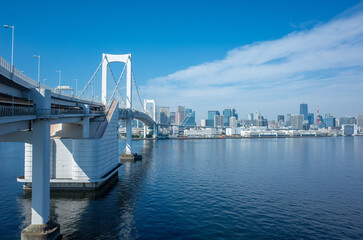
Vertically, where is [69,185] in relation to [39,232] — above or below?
above

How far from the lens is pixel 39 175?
1097 cm

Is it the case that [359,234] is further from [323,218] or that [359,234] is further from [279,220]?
[279,220]

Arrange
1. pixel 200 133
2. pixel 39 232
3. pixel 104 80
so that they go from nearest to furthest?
pixel 39 232 → pixel 104 80 → pixel 200 133

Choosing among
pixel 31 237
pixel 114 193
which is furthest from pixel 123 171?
pixel 31 237

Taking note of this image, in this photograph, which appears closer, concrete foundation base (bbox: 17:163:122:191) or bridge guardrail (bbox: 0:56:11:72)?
bridge guardrail (bbox: 0:56:11:72)

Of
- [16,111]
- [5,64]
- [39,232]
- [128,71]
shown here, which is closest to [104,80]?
[128,71]

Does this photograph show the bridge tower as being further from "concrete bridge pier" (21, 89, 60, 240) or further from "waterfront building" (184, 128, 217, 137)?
"waterfront building" (184, 128, 217, 137)

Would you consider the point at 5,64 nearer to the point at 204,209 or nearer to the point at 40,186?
the point at 40,186

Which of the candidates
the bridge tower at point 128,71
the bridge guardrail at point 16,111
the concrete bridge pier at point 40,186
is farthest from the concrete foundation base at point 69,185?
the bridge tower at point 128,71

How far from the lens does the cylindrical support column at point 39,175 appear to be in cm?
1093

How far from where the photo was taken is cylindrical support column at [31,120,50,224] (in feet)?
35.9

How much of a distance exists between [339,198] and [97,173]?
19490mm

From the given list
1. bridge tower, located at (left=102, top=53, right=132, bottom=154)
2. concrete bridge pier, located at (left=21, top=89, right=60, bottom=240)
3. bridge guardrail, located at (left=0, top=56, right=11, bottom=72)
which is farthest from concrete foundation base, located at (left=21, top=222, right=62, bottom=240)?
bridge tower, located at (left=102, top=53, right=132, bottom=154)

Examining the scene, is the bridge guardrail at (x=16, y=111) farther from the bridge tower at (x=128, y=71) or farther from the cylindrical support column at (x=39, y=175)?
the bridge tower at (x=128, y=71)
